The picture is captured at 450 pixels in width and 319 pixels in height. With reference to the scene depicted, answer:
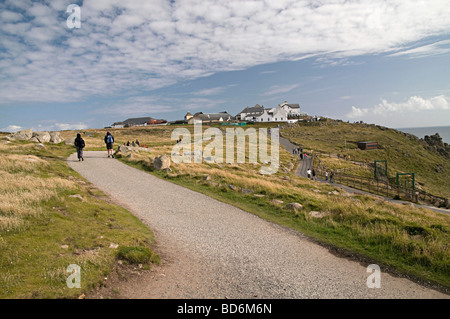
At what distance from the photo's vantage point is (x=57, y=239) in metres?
7.96

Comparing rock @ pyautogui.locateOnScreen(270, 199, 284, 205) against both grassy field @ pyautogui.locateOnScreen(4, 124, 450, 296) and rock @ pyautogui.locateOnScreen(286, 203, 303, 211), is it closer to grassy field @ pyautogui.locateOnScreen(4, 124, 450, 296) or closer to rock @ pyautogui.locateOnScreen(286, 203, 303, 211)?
grassy field @ pyautogui.locateOnScreen(4, 124, 450, 296)

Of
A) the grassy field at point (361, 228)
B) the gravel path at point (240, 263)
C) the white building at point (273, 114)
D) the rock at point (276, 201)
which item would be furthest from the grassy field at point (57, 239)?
the white building at point (273, 114)

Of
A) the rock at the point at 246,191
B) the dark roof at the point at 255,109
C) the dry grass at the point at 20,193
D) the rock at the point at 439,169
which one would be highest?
the dark roof at the point at 255,109

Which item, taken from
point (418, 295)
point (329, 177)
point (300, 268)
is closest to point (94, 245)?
point (300, 268)

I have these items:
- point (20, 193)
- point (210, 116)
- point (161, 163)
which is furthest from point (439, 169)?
point (210, 116)

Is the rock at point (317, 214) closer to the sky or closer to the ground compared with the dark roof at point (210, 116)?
closer to the ground

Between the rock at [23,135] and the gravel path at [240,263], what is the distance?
3928cm

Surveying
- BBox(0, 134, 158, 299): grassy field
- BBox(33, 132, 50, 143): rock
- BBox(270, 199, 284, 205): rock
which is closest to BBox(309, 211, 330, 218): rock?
BBox(270, 199, 284, 205): rock

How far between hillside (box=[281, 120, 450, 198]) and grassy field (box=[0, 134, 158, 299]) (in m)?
55.0

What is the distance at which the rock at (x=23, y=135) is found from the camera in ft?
136

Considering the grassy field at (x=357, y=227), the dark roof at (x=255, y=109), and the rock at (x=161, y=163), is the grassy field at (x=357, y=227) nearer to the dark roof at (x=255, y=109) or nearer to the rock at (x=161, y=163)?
the rock at (x=161, y=163)

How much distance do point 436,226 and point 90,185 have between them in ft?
62.5

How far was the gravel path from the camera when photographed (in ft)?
21.7
